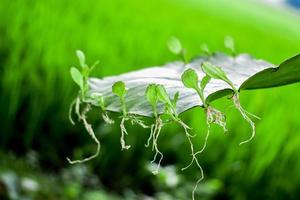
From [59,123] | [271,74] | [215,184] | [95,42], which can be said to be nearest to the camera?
[271,74]

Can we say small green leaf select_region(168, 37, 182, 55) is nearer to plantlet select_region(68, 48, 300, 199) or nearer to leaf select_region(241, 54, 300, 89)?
plantlet select_region(68, 48, 300, 199)

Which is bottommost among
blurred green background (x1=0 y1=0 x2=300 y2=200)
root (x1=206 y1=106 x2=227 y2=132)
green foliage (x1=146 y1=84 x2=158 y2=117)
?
blurred green background (x1=0 y1=0 x2=300 y2=200)

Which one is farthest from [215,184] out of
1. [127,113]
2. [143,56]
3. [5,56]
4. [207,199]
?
[127,113]

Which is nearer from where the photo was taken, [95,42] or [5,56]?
[5,56]

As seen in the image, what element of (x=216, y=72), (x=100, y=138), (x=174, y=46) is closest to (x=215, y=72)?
(x=216, y=72)

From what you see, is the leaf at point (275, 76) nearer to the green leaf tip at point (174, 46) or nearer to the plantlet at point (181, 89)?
the plantlet at point (181, 89)

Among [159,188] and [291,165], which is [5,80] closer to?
[159,188]

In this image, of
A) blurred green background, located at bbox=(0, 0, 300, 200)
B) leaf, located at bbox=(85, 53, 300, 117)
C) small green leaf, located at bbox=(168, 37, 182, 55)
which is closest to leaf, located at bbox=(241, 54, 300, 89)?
leaf, located at bbox=(85, 53, 300, 117)
